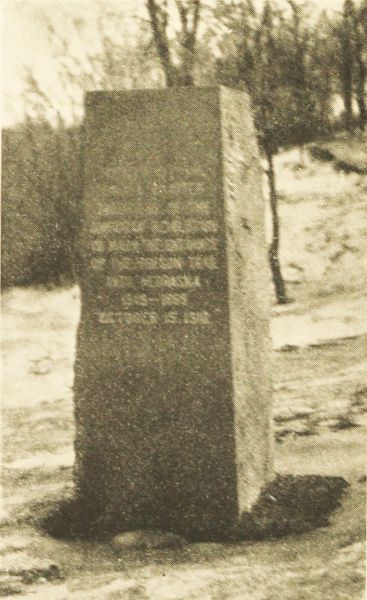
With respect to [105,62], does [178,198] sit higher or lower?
lower

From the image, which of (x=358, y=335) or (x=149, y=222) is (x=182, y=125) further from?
(x=358, y=335)

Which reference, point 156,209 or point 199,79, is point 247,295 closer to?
point 156,209

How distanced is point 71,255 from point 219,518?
957mm

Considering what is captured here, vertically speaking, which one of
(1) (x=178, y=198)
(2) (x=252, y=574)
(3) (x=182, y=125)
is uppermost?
(3) (x=182, y=125)

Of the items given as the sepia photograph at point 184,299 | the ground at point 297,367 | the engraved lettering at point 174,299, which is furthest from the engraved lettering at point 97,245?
the ground at point 297,367

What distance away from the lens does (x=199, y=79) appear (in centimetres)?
265

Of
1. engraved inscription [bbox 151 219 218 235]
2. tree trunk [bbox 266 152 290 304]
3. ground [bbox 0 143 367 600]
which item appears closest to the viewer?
engraved inscription [bbox 151 219 218 235]

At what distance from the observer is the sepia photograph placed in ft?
7.79

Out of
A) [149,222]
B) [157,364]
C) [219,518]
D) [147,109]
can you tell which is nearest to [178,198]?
[149,222]

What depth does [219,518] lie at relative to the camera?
243cm

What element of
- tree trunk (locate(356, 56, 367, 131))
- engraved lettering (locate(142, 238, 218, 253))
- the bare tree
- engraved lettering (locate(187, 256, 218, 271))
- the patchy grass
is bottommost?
engraved lettering (locate(187, 256, 218, 271))

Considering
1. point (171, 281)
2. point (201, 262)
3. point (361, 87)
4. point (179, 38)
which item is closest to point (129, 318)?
point (171, 281)

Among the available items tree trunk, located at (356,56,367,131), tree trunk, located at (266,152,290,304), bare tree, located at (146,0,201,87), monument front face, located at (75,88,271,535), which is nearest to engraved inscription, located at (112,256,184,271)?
monument front face, located at (75,88,271,535)

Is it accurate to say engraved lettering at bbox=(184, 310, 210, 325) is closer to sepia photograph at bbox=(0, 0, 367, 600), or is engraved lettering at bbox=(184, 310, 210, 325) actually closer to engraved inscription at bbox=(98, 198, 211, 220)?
sepia photograph at bbox=(0, 0, 367, 600)
